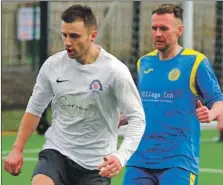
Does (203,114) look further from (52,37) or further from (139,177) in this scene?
(52,37)

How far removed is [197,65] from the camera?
23.3 feet

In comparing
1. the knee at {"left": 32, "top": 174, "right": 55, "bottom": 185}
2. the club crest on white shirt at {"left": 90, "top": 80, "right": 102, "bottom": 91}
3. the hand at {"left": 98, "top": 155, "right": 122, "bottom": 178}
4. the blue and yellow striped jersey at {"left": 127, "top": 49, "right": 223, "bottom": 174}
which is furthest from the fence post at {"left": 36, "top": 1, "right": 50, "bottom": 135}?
the hand at {"left": 98, "top": 155, "right": 122, "bottom": 178}

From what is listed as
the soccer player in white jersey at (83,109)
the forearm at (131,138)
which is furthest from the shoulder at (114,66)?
the forearm at (131,138)

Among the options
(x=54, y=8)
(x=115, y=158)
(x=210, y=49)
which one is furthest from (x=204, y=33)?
(x=115, y=158)

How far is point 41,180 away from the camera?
6.19 metres

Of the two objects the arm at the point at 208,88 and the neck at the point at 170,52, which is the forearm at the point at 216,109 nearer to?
the arm at the point at 208,88

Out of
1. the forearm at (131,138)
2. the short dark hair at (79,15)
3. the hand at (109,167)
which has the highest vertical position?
the short dark hair at (79,15)

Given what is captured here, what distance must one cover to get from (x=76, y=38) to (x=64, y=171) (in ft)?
3.03

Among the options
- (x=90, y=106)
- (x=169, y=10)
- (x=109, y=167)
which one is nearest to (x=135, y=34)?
(x=169, y=10)

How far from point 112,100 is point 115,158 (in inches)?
30.3

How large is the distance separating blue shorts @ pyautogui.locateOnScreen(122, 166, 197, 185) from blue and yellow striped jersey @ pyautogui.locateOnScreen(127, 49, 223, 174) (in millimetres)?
39

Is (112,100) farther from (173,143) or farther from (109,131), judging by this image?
(173,143)

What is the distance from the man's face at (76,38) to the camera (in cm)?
632

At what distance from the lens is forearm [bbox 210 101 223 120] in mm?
6770
